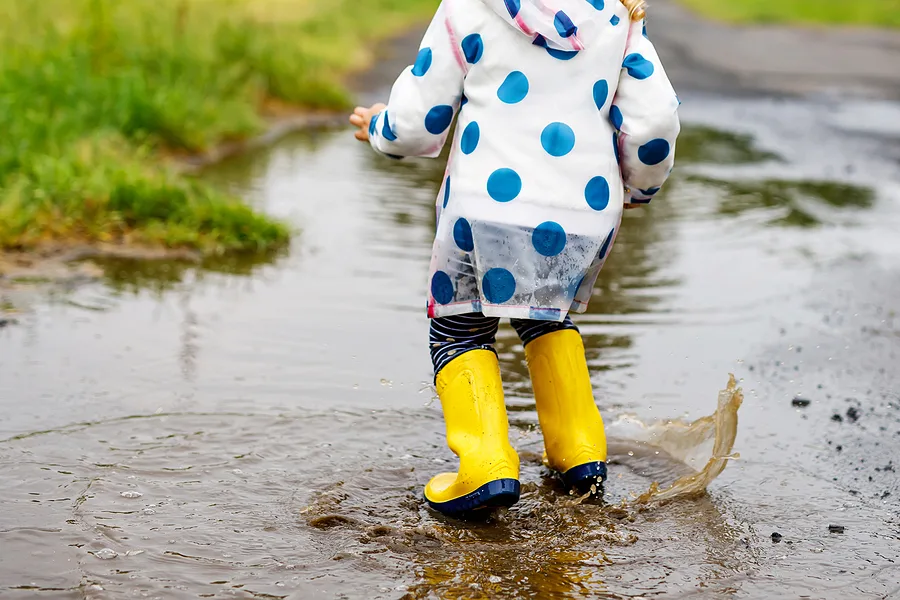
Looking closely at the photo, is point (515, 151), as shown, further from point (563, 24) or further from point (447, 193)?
point (563, 24)

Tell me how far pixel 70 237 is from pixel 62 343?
146 cm

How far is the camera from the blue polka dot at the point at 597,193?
9.52 feet

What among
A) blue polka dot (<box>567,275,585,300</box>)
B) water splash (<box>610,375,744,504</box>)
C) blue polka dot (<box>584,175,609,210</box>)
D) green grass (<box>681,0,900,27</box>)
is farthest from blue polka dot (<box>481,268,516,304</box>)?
green grass (<box>681,0,900,27</box>)

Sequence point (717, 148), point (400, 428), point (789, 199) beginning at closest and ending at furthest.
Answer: point (400, 428) → point (789, 199) → point (717, 148)

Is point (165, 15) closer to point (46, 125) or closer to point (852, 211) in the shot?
point (46, 125)

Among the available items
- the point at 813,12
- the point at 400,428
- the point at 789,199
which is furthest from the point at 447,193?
Answer: the point at 813,12

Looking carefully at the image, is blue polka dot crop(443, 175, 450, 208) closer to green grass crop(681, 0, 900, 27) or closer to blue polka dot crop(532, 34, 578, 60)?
blue polka dot crop(532, 34, 578, 60)

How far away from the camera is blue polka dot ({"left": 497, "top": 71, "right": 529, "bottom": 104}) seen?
9.45 feet

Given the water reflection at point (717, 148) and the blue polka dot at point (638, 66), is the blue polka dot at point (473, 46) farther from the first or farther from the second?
the water reflection at point (717, 148)

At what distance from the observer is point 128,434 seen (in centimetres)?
343

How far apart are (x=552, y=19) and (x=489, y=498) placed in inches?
43.9

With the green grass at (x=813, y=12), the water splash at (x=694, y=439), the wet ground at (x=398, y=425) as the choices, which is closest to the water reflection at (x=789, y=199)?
the wet ground at (x=398, y=425)

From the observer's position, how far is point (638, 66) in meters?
2.91

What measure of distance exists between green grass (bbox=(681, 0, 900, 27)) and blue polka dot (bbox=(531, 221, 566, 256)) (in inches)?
799
